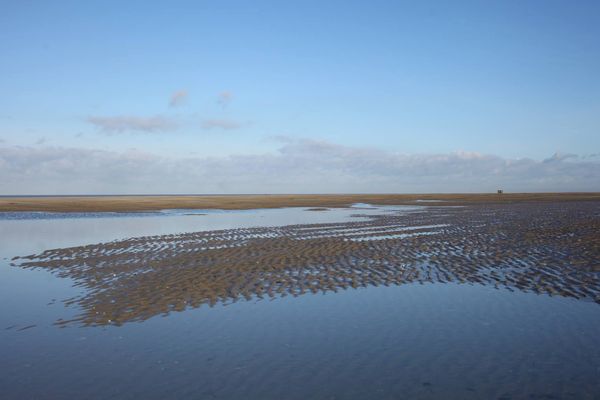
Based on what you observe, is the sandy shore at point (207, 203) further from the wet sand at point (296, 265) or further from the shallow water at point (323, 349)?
the shallow water at point (323, 349)

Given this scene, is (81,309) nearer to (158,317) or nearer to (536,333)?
(158,317)

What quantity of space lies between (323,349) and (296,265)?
872cm

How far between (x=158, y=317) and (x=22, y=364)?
129 inches

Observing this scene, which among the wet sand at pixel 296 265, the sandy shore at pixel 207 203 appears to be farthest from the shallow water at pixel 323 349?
the sandy shore at pixel 207 203

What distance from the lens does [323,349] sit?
27.2ft

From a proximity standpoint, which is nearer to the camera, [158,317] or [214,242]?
[158,317]

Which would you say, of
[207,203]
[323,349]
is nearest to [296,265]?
[323,349]

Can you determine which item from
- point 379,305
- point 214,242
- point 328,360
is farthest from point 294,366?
point 214,242

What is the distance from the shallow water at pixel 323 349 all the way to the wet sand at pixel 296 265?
1.11m

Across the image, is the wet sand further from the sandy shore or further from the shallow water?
the sandy shore

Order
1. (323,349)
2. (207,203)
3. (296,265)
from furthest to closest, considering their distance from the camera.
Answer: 1. (207,203)
2. (296,265)
3. (323,349)

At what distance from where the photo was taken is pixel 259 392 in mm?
6562

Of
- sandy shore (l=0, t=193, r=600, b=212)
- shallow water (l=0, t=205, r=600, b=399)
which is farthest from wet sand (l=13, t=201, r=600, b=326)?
sandy shore (l=0, t=193, r=600, b=212)

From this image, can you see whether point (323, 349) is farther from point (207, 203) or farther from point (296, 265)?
point (207, 203)
